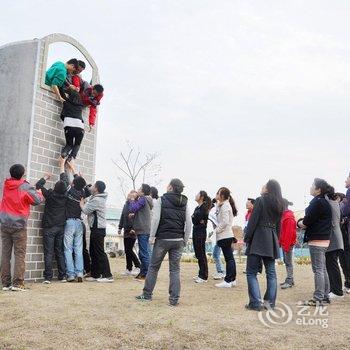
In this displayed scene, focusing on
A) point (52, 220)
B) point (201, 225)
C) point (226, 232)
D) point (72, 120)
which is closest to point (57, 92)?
point (72, 120)

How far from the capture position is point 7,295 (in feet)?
22.0

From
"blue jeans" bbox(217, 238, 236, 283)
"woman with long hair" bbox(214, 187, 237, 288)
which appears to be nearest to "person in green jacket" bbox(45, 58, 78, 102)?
"woman with long hair" bbox(214, 187, 237, 288)

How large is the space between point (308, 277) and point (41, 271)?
6.24 meters

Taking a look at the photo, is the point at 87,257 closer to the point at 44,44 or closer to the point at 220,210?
the point at 220,210

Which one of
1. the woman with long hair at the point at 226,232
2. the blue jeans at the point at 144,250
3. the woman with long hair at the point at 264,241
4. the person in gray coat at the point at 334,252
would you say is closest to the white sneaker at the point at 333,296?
the person in gray coat at the point at 334,252

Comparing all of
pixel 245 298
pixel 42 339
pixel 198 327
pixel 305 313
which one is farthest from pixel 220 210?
pixel 42 339

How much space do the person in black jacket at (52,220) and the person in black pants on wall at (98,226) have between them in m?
0.46

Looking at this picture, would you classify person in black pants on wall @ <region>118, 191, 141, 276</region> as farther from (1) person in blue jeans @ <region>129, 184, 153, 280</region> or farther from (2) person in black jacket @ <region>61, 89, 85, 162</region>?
(2) person in black jacket @ <region>61, 89, 85, 162</region>

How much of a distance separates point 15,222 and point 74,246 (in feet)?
6.34

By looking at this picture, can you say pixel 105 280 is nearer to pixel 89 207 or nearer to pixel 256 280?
pixel 89 207

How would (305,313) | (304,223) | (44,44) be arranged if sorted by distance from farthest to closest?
(44,44)
(304,223)
(305,313)

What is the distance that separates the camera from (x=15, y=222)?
7.25m

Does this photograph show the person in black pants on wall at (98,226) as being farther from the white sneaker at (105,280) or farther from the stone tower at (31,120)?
the stone tower at (31,120)

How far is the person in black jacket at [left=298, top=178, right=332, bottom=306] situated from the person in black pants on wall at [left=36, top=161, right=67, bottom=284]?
4757mm
